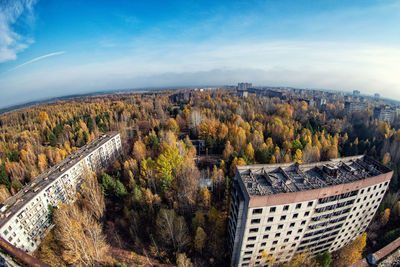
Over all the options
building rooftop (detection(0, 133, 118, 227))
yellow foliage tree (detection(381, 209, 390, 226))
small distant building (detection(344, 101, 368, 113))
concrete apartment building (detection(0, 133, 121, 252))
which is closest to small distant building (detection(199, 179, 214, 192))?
concrete apartment building (detection(0, 133, 121, 252))

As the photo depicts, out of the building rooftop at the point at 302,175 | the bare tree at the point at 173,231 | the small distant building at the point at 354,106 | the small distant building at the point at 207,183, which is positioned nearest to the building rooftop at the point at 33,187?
the bare tree at the point at 173,231

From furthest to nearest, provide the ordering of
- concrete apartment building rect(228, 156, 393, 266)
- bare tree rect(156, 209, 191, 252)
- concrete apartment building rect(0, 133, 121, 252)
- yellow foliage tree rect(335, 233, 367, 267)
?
concrete apartment building rect(0, 133, 121, 252) → bare tree rect(156, 209, 191, 252) → yellow foliage tree rect(335, 233, 367, 267) → concrete apartment building rect(228, 156, 393, 266)

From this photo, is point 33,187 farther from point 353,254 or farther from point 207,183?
point 353,254

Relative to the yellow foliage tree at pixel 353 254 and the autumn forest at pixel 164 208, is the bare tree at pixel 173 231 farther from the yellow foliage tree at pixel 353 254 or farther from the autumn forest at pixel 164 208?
the yellow foliage tree at pixel 353 254

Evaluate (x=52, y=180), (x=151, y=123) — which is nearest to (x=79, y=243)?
(x=52, y=180)

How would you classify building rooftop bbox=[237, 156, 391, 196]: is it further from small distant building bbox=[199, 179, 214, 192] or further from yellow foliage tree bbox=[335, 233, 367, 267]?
A: small distant building bbox=[199, 179, 214, 192]

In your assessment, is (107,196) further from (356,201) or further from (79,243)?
(356,201)
